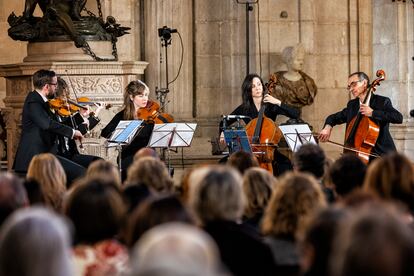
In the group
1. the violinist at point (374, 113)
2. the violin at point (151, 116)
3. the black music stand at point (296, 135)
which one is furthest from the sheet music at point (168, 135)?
the violinist at point (374, 113)

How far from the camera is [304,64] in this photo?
16656 mm

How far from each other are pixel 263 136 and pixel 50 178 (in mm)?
4594

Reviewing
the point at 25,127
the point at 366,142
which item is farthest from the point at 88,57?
the point at 366,142

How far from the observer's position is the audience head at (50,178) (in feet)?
23.8

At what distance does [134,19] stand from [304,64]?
7.66 feet

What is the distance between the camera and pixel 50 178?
24.2 feet

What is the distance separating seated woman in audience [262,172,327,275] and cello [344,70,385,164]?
5.73 metres

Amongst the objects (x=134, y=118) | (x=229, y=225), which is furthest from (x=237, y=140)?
(x=229, y=225)

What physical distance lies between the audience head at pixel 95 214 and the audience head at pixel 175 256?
1.47 meters

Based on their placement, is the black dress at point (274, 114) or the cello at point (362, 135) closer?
the cello at point (362, 135)

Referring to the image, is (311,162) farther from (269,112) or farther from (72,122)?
(269,112)

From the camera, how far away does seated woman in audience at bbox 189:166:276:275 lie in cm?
520

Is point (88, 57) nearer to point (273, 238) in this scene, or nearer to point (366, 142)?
point (366, 142)

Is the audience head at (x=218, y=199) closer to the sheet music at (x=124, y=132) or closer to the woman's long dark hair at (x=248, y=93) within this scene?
the sheet music at (x=124, y=132)
